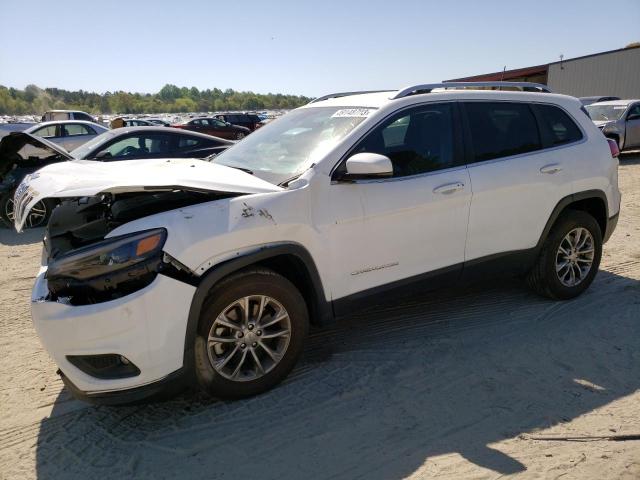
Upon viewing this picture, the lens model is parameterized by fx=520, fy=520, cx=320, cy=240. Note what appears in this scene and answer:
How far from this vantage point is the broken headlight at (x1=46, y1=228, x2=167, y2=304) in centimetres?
272

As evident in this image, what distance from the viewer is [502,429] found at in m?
2.85

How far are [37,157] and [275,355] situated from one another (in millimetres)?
7245

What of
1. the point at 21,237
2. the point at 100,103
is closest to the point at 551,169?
the point at 21,237

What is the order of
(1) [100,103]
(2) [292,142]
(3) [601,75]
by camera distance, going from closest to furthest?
(2) [292,142] < (3) [601,75] < (1) [100,103]

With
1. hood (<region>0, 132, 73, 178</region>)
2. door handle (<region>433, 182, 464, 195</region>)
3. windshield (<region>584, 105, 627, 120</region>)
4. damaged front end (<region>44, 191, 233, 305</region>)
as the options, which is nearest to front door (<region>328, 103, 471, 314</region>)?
door handle (<region>433, 182, 464, 195</region>)

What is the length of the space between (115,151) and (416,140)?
6331 millimetres

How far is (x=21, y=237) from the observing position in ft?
26.2

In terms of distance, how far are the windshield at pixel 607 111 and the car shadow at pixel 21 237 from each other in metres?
14.5

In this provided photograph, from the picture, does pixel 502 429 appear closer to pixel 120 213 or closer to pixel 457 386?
pixel 457 386

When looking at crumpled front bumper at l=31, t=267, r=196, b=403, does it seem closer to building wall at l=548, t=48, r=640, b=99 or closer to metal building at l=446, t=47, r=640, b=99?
metal building at l=446, t=47, r=640, b=99

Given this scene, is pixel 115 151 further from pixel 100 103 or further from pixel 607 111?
pixel 100 103

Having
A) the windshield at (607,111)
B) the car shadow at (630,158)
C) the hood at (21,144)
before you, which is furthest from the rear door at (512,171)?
the windshield at (607,111)

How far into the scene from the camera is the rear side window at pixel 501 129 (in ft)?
13.2

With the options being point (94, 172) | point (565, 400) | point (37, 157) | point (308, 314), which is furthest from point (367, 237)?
point (37, 157)
